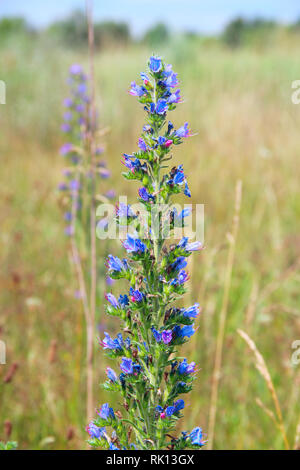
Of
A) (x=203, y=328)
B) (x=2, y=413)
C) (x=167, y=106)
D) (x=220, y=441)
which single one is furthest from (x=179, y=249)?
(x=203, y=328)

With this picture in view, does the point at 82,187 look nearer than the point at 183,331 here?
No

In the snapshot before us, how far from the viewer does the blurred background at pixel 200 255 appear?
310 centimetres

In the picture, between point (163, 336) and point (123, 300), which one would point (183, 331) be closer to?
point (163, 336)

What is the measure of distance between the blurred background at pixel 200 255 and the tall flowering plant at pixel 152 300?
24cm

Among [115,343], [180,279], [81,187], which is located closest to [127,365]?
[115,343]

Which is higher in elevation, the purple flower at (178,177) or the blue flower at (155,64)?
the blue flower at (155,64)

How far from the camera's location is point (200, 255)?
5078 millimetres

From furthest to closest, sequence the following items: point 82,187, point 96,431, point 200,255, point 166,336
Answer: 1. point 200,255
2. point 82,187
3. point 96,431
4. point 166,336

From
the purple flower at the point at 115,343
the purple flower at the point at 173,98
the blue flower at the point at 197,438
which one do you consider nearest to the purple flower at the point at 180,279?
the purple flower at the point at 115,343

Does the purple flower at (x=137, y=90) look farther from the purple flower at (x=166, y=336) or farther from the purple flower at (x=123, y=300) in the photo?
the purple flower at (x=166, y=336)

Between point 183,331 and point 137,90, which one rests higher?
point 137,90

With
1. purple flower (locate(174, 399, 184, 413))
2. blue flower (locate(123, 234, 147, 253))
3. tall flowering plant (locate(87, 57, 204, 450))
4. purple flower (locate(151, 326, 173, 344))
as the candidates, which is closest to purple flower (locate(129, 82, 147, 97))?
tall flowering plant (locate(87, 57, 204, 450))

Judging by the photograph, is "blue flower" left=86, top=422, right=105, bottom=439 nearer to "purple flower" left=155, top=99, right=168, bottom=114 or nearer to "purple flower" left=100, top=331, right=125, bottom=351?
"purple flower" left=100, top=331, right=125, bottom=351

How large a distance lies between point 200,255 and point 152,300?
146 inches
